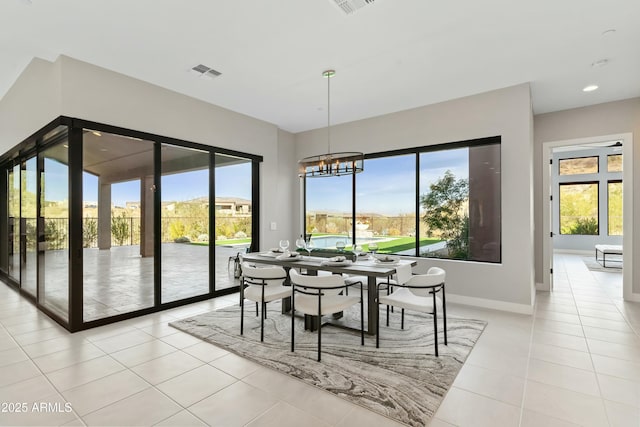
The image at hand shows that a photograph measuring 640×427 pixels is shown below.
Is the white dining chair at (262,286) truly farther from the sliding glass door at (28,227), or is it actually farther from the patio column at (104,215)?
the sliding glass door at (28,227)

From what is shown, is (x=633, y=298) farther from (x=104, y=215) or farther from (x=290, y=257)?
(x=104, y=215)

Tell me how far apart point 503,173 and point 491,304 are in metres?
1.87

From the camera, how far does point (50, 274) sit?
4.11 m

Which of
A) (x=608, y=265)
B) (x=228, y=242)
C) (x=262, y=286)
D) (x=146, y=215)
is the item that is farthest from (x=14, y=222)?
(x=608, y=265)

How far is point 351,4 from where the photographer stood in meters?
2.57

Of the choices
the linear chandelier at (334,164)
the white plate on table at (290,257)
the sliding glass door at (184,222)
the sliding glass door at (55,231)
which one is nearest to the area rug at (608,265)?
the linear chandelier at (334,164)

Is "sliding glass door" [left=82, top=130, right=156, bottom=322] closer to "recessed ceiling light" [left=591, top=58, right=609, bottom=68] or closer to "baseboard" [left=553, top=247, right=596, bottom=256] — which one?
"recessed ceiling light" [left=591, top=58, right=609, bottom=68]

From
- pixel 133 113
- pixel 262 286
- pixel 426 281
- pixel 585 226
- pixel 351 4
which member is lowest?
pixel 262 286

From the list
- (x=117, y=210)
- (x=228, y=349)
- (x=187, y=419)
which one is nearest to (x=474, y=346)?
(x=228, y=349)

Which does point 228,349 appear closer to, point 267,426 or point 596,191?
point 267,426

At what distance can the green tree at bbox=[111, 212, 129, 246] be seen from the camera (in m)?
4.01

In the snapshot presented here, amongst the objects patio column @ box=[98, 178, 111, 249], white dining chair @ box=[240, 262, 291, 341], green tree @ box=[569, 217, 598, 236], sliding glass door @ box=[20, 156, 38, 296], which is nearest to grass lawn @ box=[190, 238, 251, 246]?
patio column @ box=[98, 178, 111, 249]

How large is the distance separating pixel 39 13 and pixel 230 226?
3.43m

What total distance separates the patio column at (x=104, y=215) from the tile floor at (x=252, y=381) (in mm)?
A: 1049
